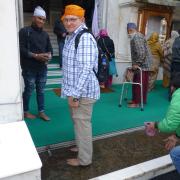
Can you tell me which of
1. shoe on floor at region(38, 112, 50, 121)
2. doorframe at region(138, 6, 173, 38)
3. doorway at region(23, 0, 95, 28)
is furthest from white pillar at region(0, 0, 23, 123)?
doorway at region(23, 0, 95, 28)

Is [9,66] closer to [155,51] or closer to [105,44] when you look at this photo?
[105,44]

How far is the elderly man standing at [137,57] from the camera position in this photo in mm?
4859

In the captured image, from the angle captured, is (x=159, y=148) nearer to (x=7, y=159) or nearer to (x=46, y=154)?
(x=46, y=154)

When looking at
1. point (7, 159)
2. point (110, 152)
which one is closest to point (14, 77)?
point (7, 159)

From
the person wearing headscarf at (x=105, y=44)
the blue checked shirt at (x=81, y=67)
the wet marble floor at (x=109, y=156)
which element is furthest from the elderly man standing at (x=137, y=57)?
the blue checked shirt at (x=81, y=67)

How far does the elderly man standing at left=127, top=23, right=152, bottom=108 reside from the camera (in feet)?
15.9

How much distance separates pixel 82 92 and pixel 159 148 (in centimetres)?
167

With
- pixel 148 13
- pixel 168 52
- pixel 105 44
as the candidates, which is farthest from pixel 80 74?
pixel 148 13

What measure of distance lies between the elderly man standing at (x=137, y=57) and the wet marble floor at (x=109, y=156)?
54.6 inches

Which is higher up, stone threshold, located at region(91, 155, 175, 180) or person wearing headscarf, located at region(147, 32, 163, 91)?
person wearing headscarf, located at region(147, 32, 163, 91)

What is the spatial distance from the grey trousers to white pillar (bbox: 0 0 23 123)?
0.67m

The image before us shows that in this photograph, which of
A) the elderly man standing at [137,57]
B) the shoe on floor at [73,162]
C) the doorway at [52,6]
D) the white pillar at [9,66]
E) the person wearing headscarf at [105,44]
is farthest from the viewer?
the doorway at [52,6]

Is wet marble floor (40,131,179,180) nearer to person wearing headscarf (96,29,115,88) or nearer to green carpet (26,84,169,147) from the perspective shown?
green carpet (26,84,169,147)

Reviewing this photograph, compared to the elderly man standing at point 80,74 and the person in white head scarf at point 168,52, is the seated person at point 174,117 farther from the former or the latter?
the person in white head scarf at point 168,52
